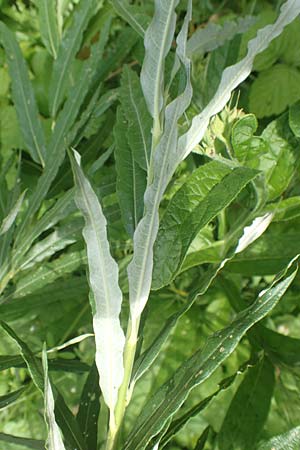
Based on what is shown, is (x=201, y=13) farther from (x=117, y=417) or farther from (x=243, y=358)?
(x=117, y=417)

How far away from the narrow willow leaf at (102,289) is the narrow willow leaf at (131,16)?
0.37 m

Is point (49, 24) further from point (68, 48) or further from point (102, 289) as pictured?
point (102, 289)

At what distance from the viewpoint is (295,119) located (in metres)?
0.84

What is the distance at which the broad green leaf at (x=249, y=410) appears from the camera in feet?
2.95

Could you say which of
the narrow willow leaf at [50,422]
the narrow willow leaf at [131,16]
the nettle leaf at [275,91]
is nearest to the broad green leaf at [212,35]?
the narrow willow leaf at [131,16]

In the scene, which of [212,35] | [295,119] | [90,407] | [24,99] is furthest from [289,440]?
[24,99]

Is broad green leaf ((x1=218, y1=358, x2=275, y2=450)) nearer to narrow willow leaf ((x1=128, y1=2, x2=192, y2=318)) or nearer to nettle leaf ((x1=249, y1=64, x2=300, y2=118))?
narrow willow leaf ((x1=128, y1=2, x2=192, y2=318))

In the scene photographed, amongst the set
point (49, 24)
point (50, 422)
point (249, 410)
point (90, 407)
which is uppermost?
point (49, 24)

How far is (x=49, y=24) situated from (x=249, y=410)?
0.75m

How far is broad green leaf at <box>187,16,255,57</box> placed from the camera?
0.81m

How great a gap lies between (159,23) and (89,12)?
50 centimetres

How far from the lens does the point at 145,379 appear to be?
99cm

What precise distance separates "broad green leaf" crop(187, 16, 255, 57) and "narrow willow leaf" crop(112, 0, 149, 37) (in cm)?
9

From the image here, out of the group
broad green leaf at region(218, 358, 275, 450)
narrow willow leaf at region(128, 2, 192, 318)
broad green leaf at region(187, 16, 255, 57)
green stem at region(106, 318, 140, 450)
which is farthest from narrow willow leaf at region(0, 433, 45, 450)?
broad green leaf at region(187, 16, 255, 57)
